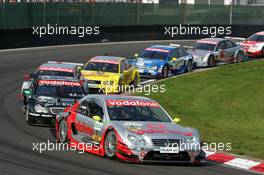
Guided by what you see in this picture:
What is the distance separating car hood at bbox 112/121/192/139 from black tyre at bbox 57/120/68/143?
2206 millimetres

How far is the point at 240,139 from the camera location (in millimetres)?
17906

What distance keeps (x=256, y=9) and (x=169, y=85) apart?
98.2ft

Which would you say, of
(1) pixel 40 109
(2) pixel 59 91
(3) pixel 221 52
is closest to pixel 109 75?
(2) pixel 59 91

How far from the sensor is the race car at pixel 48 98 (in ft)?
63.4

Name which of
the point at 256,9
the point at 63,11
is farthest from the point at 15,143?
the point at 256,9

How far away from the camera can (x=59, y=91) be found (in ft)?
67.6

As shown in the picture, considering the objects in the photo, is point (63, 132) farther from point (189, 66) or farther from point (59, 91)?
point (189, 66)

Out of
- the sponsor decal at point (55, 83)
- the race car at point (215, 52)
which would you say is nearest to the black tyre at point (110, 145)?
the sponsor decal at point (55, 83)

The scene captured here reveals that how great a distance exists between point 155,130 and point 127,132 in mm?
550

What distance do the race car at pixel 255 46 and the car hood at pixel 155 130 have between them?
2676cm

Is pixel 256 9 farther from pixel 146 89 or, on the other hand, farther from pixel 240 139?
pixel 240 139

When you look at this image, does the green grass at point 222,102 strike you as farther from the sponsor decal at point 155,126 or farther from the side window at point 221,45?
the sponsor decal at point 155,126

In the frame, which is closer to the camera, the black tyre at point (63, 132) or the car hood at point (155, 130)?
the car hood at point (155, 130)

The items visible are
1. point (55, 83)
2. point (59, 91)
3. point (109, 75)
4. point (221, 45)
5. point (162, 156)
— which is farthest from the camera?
point (221, 45)
